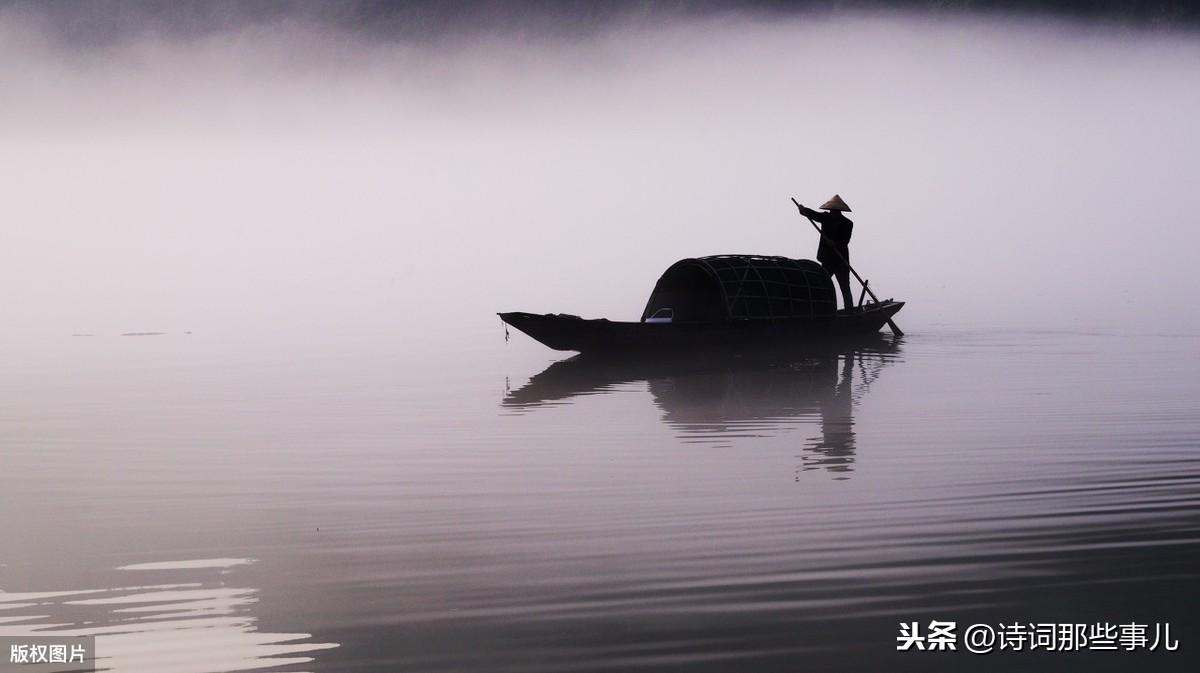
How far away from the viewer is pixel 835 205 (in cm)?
2086

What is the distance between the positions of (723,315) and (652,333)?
6.01 ft

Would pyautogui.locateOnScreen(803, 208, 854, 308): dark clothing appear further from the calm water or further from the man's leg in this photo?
the calm water

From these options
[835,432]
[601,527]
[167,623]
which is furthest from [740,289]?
[167,623]

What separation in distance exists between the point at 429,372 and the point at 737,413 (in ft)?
26.6

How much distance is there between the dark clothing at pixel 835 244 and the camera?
21000 mm

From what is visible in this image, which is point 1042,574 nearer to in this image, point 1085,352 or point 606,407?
point 606,407

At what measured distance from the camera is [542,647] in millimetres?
4527

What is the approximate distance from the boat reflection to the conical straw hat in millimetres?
2482

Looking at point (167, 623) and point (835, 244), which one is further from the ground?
point (835, 244)

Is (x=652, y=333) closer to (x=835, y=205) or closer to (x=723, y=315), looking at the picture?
(x=723, y=315)

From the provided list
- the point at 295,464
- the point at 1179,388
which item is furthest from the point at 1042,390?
the point at 295,464

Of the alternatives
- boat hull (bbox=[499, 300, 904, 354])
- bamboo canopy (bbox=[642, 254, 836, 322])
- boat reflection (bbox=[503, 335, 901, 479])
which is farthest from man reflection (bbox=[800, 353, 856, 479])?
Answer: bamboo canopy (bbox=[642, 254, 836, 322])

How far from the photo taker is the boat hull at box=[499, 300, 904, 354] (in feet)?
57.4

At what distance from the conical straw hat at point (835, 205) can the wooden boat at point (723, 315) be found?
1.02 meters
